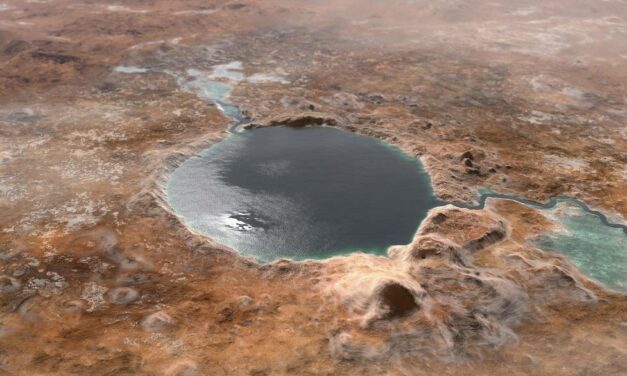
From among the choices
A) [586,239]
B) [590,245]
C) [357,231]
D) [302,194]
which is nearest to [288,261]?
[357,231]

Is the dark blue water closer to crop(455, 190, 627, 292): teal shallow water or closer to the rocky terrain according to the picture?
the rocky terrain

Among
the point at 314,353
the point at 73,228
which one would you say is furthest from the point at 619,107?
the point at 73,228

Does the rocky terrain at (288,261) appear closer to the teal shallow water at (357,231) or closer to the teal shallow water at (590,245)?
the teal shallow water at (357,231)

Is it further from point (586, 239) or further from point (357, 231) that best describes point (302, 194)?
point (586, 239)

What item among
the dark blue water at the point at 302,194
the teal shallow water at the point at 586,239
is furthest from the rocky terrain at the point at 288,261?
the dark blue water at the point at 302,194

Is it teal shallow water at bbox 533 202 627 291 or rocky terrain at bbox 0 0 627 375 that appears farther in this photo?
→ teal shallow water at bbox 533 202 627 291

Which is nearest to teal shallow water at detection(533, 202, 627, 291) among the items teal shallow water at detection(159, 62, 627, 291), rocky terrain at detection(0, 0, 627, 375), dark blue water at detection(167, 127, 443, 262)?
teal shallow water at detection(159, 62, 627, 291)

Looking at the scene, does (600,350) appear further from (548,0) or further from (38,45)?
(548,0)
